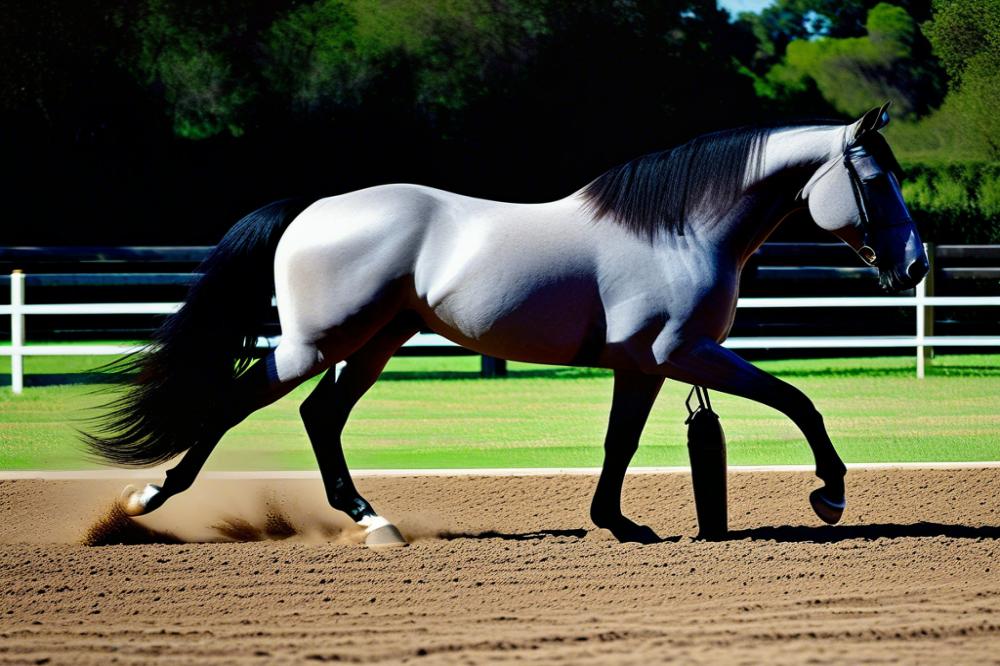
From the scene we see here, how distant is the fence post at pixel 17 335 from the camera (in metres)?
11.0

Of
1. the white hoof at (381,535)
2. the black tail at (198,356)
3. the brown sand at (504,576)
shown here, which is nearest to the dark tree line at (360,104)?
the brown sand at (504,576)

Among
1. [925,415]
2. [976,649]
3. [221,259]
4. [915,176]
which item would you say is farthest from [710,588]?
[915,176]

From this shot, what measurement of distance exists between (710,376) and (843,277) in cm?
1053

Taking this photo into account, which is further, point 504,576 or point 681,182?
point 681,182

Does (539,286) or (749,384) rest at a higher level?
(539,286)

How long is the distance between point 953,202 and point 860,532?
485 inches

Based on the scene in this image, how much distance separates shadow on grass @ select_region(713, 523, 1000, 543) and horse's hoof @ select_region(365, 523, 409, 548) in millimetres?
1338

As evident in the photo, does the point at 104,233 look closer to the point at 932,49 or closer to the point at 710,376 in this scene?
the point at 932,49

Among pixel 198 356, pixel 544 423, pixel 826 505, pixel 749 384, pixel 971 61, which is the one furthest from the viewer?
pixel 971 61

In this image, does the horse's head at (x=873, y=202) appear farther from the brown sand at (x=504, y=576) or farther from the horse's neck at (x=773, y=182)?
the brown sand at (x=504, y=576)

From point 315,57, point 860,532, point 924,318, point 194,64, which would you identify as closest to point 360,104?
point 315,57

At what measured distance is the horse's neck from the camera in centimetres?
482

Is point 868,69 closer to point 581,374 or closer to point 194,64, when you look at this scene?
point 581,374

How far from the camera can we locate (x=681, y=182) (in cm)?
488
